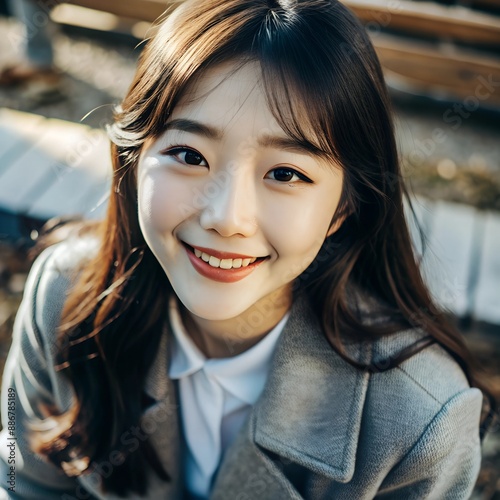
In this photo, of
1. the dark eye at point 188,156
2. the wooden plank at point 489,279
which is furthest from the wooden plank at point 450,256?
the dark eye at point 188,156

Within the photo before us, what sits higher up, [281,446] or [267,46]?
[267,46]

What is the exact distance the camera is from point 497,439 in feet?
7.92

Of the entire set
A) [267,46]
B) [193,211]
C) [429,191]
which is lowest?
[429,191]

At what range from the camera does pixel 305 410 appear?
156 centimetres

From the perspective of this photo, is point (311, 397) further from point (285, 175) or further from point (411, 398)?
point (285, 175)

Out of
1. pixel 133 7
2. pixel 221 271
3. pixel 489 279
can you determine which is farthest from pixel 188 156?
pixel 133 7

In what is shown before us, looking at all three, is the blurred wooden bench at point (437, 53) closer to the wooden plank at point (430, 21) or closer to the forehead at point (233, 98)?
the wooden plank at point (430, 21)

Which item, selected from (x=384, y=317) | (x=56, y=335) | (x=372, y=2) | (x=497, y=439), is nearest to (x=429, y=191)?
(x=372, y=2)

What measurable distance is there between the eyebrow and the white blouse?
1.75 ft

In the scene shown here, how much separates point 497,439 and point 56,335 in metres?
1.67

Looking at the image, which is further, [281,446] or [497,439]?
[497,439]

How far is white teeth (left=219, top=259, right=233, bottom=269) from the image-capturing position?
1323mm

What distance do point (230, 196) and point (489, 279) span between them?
5.60 ft

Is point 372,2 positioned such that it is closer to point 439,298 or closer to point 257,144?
point 439,298
